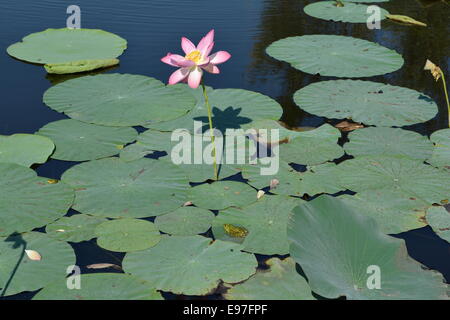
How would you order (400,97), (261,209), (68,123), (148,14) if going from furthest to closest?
(148,14) → (400,97) → (68,123) → (261,209)

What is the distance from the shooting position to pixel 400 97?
3990 mm

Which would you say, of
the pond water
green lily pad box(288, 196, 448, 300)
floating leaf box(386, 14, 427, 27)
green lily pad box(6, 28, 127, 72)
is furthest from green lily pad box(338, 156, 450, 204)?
floating leaf box(386, 14, 427, 27)

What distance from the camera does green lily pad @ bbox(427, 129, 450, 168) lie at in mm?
3309

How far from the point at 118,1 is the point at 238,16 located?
117cm

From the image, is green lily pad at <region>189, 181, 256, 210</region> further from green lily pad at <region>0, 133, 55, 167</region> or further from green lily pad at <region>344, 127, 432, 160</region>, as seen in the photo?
green lily pad at <region>0, 133, 55, 167</region>

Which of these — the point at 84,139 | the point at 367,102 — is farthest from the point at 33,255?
the point at 367,102

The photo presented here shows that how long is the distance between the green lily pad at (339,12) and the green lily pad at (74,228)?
11.5 feet

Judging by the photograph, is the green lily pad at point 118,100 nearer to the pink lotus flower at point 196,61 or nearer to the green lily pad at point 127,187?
the green lily pad at point 127,187

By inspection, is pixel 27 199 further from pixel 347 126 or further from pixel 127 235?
pixel 347 126

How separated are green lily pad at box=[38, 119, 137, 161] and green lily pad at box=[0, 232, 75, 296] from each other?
0.72 m

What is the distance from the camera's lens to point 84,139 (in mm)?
3445

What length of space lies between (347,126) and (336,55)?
1085mm
